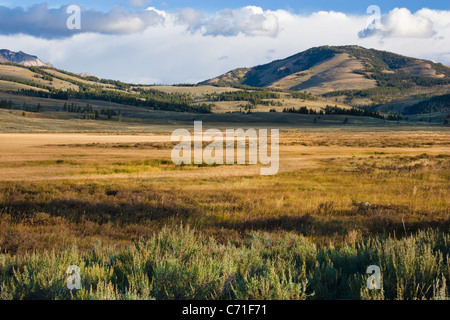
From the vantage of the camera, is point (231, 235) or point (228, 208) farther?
point (228, 208)

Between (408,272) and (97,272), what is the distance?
474cm

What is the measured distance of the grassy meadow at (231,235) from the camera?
5383 mm

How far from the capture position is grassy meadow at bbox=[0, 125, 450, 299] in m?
5.38

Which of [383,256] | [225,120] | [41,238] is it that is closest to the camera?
[383,256]

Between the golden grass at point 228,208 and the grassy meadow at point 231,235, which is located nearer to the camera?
the grassy meadow at point 231,235

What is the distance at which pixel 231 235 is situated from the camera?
10.3 m

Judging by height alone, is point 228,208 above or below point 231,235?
below

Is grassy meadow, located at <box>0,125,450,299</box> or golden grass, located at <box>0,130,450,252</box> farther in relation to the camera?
golden grass, located at <box>0,130,450,252</box>
